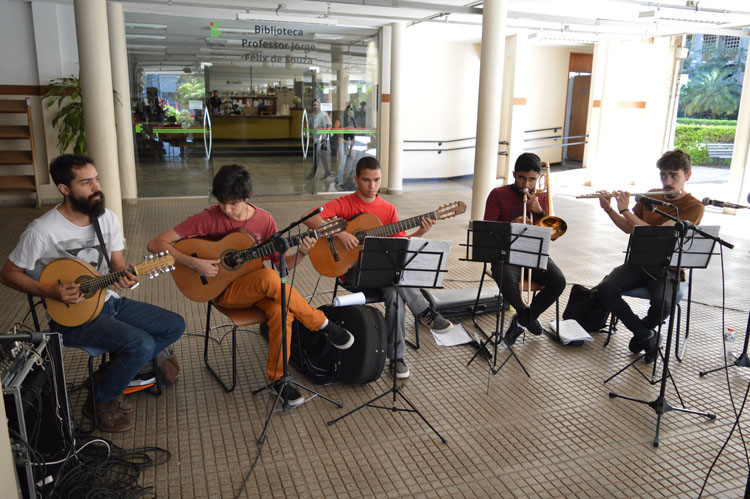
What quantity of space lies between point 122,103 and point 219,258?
23.8ft

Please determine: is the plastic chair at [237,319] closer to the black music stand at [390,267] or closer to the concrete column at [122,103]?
the black music stand at [390,267]

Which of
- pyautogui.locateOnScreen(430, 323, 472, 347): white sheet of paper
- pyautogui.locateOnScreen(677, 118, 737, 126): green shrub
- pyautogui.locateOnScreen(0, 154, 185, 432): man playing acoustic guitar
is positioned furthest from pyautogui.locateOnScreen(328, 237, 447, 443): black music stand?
pyautogui.locateOnScreen(677, 118, 737, 126): green shrub

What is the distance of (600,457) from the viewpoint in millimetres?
3049

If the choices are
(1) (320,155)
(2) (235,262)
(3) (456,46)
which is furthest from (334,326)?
(3) (456,46)

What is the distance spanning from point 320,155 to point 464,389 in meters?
8.30

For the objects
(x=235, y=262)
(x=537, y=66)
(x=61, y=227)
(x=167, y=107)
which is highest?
(x=537, y=66)

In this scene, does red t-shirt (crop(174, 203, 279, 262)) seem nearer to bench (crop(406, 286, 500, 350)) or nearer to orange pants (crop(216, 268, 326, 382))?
orange pants (crop(216, 268, 326, 382))

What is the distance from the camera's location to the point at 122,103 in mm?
9508

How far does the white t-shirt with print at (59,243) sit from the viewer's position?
3.06 metres

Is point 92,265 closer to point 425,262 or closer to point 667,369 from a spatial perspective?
point 425,262

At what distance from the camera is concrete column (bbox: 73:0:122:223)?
633 centimetres

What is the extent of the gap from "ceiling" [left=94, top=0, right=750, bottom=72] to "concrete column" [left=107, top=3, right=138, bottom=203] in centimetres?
36

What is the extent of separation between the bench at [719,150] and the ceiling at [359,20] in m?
3.79

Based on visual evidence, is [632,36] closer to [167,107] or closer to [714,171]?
[714,171]
